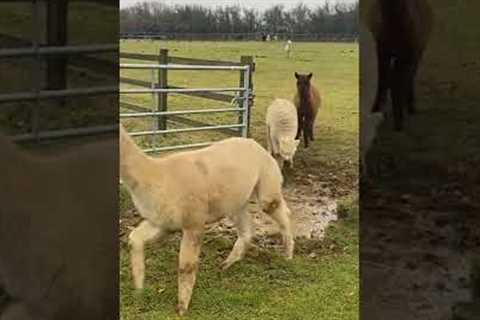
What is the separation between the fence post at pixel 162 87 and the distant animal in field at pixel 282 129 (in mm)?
246

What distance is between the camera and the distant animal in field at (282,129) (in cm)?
169

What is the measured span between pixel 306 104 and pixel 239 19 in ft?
0.82

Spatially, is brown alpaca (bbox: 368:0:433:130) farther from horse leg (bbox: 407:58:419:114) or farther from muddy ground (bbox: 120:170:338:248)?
muddy ground (bbox: 120:170:338:248)

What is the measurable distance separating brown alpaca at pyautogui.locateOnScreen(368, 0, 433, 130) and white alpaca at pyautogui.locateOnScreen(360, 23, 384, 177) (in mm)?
11

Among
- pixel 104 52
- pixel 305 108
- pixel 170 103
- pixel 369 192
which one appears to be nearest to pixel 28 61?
pixel 104 52

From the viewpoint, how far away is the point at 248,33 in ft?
5.60

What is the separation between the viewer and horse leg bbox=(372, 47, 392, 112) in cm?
154

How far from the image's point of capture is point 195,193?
1634mm

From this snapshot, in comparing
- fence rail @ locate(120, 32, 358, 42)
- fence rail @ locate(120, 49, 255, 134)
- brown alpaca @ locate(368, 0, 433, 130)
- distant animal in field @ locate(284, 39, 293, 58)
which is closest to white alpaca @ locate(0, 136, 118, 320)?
fence rail @ locate(120, 49, 255, 134)

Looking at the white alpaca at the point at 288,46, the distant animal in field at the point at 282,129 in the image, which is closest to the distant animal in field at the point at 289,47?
the white alpaca at the point at 288,46

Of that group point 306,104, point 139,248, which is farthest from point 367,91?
point 139,248

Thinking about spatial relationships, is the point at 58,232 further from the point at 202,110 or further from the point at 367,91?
the point at 367,91

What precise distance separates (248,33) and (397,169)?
0.46 meters

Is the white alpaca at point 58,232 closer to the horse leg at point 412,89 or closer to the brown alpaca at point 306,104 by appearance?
the brown alpaca at point 306,104
